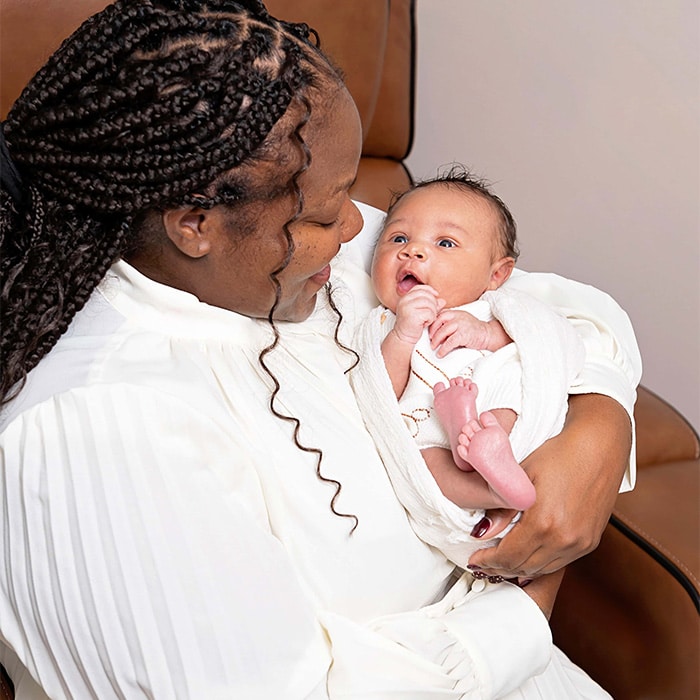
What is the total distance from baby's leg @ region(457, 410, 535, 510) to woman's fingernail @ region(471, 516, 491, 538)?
2.5 inches

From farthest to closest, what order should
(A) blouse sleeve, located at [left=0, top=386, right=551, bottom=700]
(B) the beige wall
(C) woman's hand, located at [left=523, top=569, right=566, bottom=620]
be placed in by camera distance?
1. (B) the beige wall
2. (C) woman's hand, located at [left=523, top=569, right=566, bottom=620]
3. (A) blouse sleeve, located at [left=0, top=386, right=551, bottom=700]

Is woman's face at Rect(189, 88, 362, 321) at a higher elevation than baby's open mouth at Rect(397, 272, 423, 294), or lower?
higher

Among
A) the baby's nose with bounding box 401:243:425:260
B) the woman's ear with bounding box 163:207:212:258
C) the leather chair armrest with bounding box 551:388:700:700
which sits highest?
the woman's ear with bounding box 163:207:212:258

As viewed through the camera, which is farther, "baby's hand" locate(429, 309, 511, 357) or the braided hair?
"baby's hand" locate(429, 309, 511, 357)

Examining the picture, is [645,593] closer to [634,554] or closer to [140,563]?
[634,554]

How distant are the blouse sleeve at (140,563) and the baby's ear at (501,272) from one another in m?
0.58

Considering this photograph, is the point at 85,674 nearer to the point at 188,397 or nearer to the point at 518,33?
the point at 188,397

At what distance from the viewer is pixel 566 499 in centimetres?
108

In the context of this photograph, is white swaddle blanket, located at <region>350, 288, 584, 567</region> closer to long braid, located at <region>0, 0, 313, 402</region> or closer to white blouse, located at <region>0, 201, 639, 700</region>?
white blouse, located at <region>0, 201, 639, 700</region>

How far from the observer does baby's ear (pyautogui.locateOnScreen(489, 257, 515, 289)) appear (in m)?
1.33

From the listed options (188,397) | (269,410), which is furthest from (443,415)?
(188,397)

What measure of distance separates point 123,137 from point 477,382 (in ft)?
1.70

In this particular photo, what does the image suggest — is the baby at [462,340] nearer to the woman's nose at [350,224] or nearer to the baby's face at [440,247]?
the baby's face at [440,247]

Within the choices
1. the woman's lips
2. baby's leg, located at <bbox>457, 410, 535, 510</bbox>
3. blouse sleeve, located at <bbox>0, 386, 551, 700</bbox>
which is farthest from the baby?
blouse sleeve, located at <bbox>0, 386, 551, 700</bbox>
